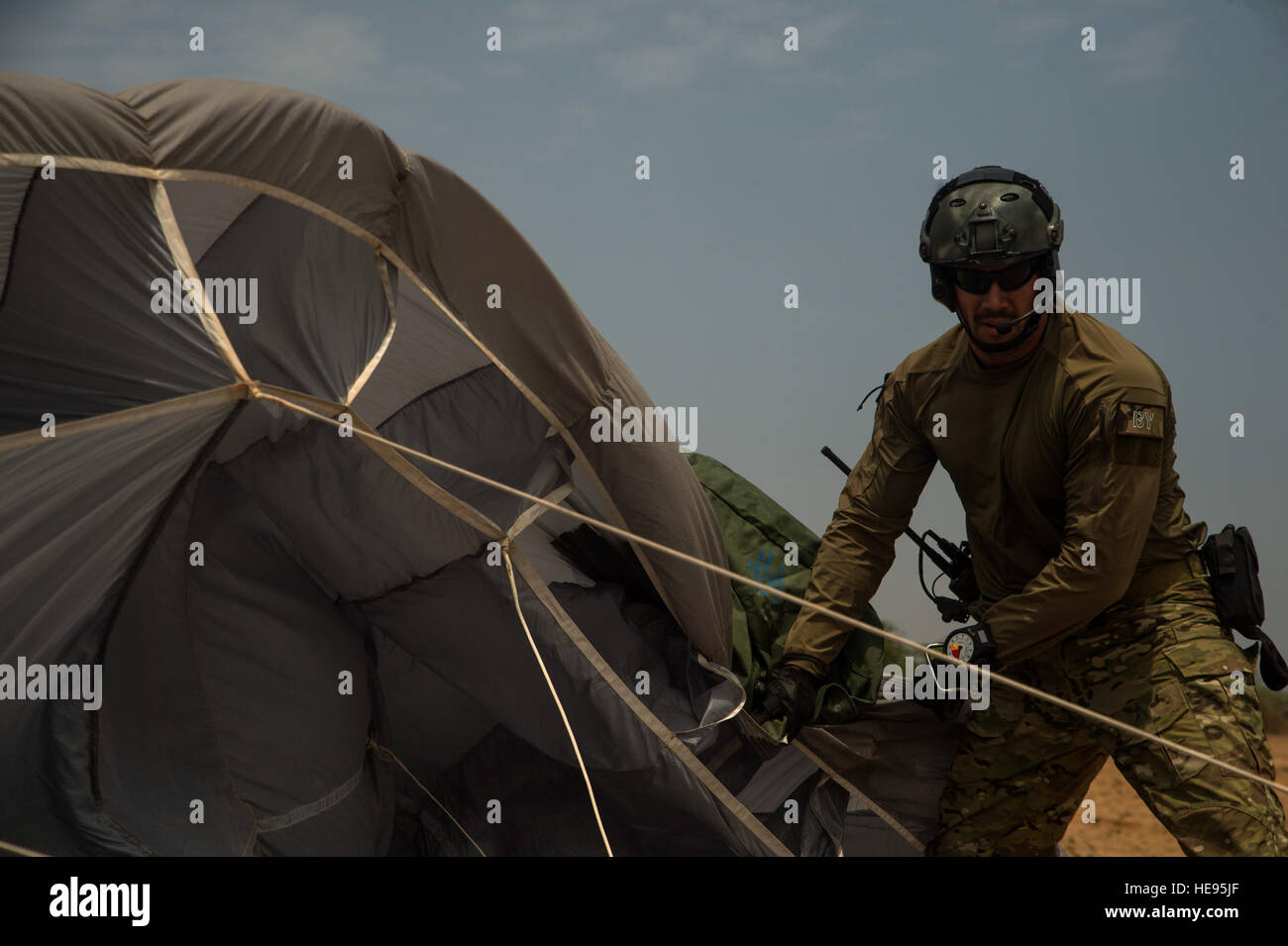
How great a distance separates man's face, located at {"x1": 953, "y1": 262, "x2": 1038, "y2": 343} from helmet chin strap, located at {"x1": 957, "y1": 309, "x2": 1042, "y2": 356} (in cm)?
1

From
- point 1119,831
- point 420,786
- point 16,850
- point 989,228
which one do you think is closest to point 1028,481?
point 989,228

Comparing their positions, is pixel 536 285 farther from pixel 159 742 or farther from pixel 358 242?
pixel 159 742

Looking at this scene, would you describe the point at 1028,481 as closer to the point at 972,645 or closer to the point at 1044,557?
the point at 1044,557

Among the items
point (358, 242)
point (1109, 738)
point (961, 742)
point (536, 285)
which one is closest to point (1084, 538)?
point (1109, 738)

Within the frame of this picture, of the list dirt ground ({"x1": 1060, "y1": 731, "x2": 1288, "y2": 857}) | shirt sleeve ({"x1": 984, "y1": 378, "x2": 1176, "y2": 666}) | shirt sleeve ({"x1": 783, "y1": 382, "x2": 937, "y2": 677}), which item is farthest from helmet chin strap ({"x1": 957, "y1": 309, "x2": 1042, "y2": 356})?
dirt ground ({"x1": 1060, "y1": 731, "x2": 1288, "y2": 857})

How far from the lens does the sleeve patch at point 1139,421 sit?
259 centimetres

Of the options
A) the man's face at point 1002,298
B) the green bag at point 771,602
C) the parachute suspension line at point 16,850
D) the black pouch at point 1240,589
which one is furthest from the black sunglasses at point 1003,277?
the parachute suspension line at point 16,850

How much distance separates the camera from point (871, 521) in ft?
10.1

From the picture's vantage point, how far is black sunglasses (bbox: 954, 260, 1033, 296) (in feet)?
8.90

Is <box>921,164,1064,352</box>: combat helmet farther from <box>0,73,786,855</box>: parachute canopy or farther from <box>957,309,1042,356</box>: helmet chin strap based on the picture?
<box>0,73,786,855</box>: parachute canopy

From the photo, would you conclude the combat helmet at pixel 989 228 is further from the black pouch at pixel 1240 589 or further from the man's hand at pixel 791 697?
the man's hand at pixel 791 697

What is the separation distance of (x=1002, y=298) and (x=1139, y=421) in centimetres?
41

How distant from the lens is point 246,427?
2.76m

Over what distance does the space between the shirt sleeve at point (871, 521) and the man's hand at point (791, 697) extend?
59 mm
